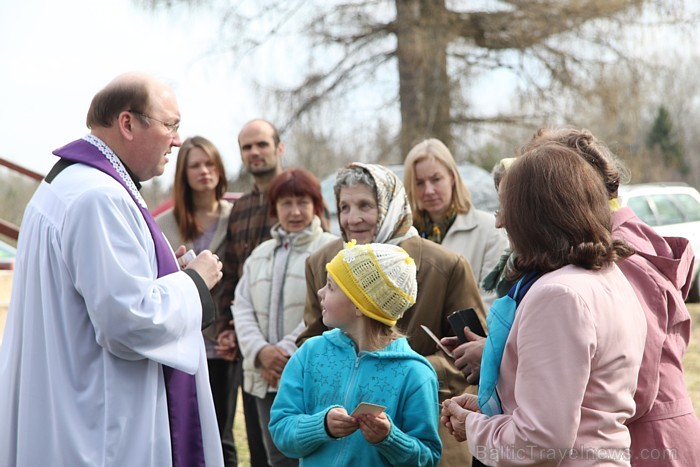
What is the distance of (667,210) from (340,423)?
11.6 meters

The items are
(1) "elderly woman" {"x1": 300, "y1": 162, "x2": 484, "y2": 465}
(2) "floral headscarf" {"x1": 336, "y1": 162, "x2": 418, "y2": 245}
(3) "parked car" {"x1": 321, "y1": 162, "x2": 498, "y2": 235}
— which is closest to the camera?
(1) "elderly woman" {"x1": 300, "y1": 162, "x2": 484, "y2": 465}

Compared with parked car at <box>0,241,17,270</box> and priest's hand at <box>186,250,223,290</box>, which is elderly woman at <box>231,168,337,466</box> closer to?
priest's hand at <box>186,250,223,290</box>

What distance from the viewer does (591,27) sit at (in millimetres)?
13367

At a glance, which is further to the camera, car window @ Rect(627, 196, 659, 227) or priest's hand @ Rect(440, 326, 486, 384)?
car window @ Rect(627, 196, 659, 227)

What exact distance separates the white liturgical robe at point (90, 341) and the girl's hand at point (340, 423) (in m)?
0.52

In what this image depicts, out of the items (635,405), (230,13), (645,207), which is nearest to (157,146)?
(635,405)

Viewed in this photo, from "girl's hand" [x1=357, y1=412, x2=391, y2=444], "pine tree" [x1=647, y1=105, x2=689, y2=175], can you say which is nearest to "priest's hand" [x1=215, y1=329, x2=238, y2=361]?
"girl's hand" [x1=357, y1=412, x2=391, y2=444]

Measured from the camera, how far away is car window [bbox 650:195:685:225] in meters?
13.4

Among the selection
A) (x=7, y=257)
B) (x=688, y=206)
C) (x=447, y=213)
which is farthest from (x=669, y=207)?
(x=7, y=257)

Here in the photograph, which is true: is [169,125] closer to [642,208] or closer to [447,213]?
[447,213]

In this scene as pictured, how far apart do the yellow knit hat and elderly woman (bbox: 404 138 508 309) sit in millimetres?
1446

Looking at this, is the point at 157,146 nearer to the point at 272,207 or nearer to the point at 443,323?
the point at 443,323

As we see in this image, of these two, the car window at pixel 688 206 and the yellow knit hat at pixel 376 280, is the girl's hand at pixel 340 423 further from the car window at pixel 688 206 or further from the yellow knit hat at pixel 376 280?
the car window at pixel 688 206

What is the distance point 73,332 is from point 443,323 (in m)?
1.60
